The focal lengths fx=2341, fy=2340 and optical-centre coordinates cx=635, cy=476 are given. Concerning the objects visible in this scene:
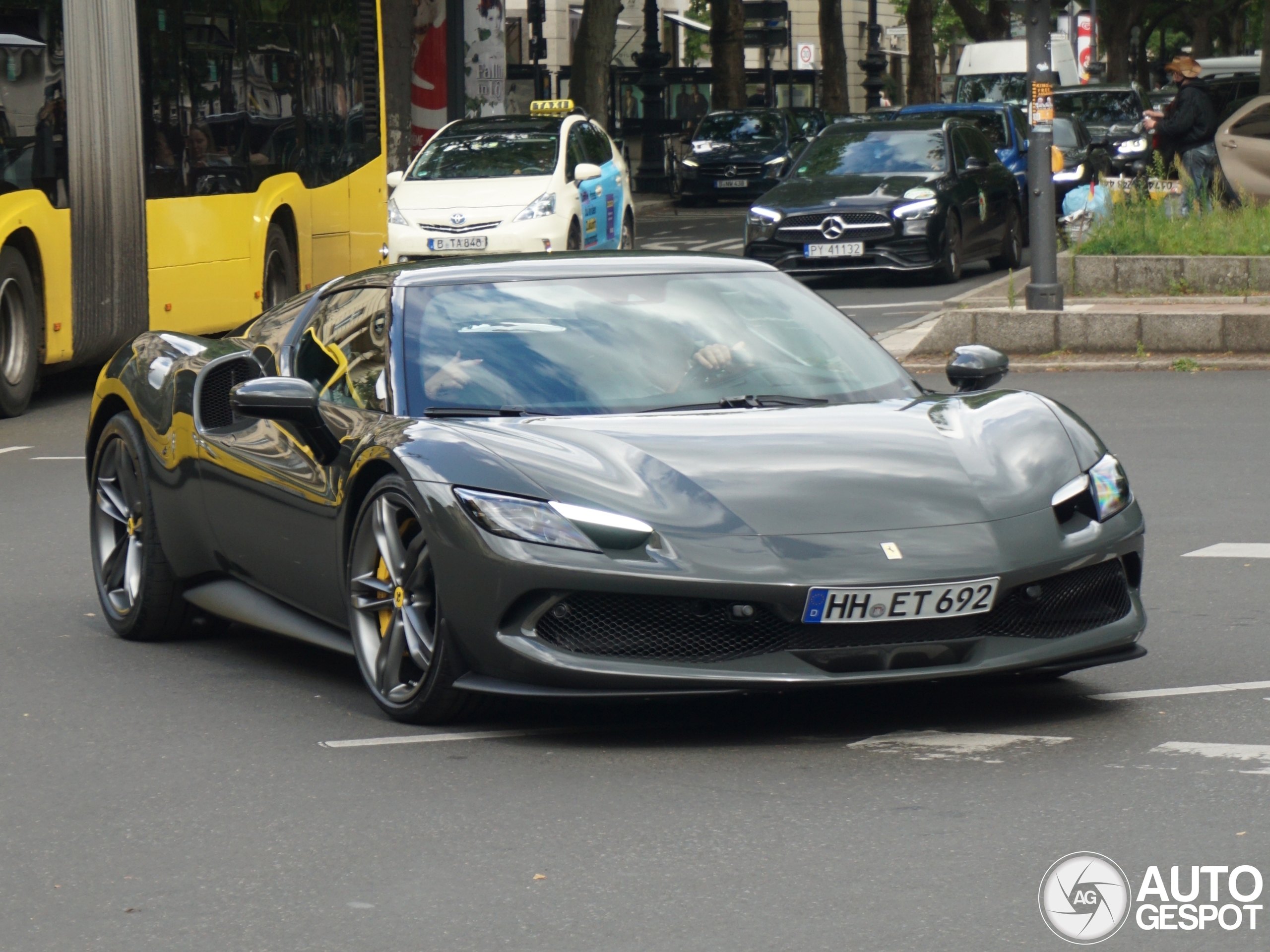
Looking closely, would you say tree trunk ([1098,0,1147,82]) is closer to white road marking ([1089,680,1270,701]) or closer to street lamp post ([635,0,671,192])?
street lamp post ([635,0,671,192])

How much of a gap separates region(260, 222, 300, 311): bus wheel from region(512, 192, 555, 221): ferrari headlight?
3924mm

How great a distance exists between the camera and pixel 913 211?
2264 cm

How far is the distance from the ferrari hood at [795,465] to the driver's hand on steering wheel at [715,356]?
304 mm

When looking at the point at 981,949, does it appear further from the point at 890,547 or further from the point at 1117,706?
the point at 1117,706

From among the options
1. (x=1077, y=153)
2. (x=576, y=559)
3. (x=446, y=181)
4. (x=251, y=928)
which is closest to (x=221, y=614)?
(x=576, y=559)

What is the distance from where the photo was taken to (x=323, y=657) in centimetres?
716

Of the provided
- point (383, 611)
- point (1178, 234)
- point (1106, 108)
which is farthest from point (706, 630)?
point (1106, 108)

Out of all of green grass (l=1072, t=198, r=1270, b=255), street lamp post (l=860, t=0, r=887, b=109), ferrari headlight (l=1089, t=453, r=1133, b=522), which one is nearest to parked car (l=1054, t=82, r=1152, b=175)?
green grass (l=1072, t=198, r=1270, b=255)

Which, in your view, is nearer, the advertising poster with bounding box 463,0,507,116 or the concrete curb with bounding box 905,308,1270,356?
the concrete curb with bounding box 905,308,1270,356

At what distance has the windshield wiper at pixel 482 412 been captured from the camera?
618 centimetres

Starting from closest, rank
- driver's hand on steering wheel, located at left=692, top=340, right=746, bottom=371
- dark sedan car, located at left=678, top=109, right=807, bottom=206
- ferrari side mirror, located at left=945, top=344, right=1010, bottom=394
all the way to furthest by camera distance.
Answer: driver's hand on steering wheel, located at left=692, top=340, right=746, bottom=371, ferrari side mirror, located at left=945, top=344, right=1010, bottom=394, dark sedan car, located at left=678, top=109, right=807, bottom=206

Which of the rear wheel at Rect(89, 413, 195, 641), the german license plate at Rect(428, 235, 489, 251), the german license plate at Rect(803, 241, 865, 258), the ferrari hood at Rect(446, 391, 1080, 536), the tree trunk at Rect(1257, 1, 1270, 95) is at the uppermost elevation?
the tree trunk at Rect(1257, 1, 1270, 95)

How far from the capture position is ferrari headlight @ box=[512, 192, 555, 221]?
22.4 metres

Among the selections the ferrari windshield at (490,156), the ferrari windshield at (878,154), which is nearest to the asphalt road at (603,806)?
the ferrari windshield at (490,156)
